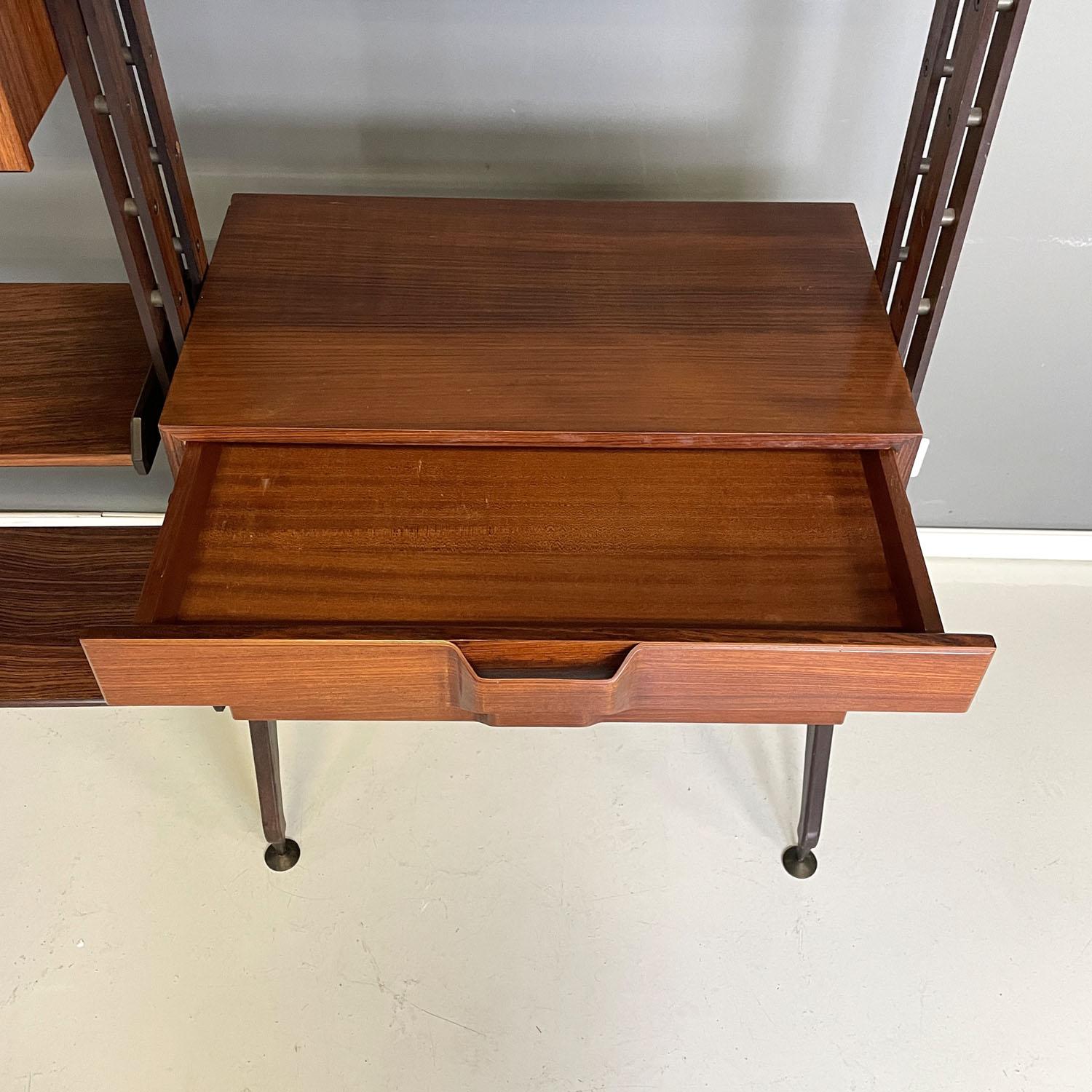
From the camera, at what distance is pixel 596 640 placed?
77 centimetres

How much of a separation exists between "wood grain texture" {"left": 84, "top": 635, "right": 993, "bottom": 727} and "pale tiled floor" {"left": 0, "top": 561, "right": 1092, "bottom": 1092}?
555 millimetres

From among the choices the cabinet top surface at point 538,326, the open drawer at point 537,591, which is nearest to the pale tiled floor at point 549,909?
the open drawer at point 537,591

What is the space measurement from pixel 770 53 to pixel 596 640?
29.0 inches

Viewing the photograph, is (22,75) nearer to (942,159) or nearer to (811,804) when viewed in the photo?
(942,159)

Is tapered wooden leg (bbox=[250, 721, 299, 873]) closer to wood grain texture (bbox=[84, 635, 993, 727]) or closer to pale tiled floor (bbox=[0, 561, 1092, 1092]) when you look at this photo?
pale tiled floor (bbox=[0, 561, 1092, 1092])

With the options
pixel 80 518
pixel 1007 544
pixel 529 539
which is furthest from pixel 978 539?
pixel 80 518

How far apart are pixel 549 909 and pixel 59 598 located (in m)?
0.70

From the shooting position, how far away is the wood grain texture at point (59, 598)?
112cm

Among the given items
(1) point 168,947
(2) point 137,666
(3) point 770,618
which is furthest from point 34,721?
(3) point 770,618

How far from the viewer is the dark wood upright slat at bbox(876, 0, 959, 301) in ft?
3.13

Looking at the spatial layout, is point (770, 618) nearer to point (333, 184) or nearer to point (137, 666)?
point (137, 666)

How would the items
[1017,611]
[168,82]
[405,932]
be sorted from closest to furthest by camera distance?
1. [168,82]
2. [405,932]
3. [1017,611]

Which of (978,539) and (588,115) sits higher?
(588,115)

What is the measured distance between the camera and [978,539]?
1695 mm
